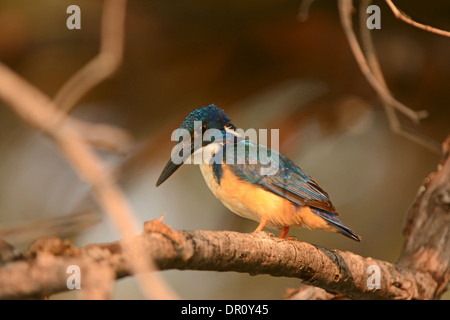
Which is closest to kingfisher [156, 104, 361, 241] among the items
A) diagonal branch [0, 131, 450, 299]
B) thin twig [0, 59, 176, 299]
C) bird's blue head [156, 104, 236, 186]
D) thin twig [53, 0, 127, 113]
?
bird's blue head [156, 104, 236, 186]

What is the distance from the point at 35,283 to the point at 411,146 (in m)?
3.67

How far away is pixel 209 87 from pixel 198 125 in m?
1.17

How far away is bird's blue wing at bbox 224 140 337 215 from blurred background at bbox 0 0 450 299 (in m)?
1.14

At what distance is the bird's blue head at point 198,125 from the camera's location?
2369 mm

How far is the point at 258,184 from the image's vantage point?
2.30 meters

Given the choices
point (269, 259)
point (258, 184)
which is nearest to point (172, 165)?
point (258, 184)

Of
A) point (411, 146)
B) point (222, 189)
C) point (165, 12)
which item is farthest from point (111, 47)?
point (411, 146)

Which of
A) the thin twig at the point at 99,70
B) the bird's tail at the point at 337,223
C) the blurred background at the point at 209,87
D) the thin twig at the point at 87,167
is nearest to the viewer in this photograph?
the thin twig at the point at 87,167

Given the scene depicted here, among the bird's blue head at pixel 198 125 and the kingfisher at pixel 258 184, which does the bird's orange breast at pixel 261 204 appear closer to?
the kingfisher at pixel 258 184

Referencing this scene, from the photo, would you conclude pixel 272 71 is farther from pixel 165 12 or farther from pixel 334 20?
pixel 165 12

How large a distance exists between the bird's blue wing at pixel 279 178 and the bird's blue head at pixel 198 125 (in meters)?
0.16

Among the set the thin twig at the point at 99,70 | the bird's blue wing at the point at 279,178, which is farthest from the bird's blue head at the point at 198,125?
the thin twig at the point at 99,70

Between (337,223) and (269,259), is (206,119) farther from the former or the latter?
(269,259)

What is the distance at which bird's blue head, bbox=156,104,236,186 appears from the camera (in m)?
2.37
